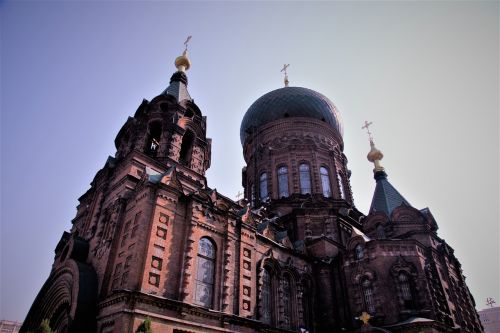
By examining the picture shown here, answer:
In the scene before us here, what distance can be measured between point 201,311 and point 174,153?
795 centimetres

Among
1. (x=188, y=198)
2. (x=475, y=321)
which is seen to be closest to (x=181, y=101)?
(x=188, y=198)

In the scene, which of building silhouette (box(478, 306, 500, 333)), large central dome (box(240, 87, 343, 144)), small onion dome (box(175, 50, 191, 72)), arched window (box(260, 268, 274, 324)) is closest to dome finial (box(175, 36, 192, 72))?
small onion dome (box(175, 50, 191, 72))

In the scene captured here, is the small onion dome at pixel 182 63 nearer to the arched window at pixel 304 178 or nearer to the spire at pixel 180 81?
the spire at pixel 180 81

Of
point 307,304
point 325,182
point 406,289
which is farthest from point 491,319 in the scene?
point 307,304

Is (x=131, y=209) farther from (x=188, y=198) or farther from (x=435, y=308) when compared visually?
(x=435, y=308)

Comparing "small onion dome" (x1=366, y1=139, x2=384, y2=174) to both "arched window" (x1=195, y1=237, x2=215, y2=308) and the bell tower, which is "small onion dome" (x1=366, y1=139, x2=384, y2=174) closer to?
the bell tower

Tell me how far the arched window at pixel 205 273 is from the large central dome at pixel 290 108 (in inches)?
594

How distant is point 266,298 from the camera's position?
16109 millimetres

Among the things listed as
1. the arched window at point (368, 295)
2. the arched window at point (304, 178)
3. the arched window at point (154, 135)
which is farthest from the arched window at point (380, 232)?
the arched window at point (154, 135)

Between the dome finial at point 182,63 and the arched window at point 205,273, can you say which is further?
the dome finial at point 182,63

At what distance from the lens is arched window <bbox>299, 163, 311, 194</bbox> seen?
2488 centimetres

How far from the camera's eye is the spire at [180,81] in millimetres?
20734

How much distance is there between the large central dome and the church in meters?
2.70

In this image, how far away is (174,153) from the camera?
17.9m
